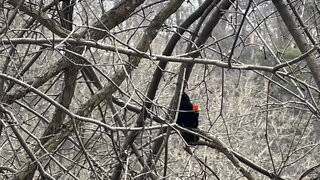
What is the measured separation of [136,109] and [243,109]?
25.6ft

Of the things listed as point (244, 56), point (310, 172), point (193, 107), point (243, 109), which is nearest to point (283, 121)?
point (243, 109)

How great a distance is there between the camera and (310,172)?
2613mm

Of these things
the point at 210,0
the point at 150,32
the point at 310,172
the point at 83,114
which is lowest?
the point at 310,172

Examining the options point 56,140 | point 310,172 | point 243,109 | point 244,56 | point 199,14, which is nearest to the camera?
point 310,172

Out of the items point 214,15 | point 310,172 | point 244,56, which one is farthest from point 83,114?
point 244,56

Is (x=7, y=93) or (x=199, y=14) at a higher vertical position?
(x=199, y=14)

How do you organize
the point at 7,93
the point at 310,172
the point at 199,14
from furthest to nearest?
1. the point at 199,14
2. the point at 7,93
3. the point at 310,172

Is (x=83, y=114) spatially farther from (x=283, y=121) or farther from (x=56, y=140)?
(x=283, y=121)

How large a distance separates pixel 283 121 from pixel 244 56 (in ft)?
10.0

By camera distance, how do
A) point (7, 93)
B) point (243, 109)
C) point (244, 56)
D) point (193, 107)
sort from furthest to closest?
point (244, 56) → point (243, 109) → point (193, 107) → point (7, 93)

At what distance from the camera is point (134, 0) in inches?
128

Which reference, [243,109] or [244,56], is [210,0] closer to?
[243,109]

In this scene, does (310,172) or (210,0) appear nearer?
(310,172)

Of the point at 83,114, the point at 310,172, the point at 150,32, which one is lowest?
the point at 310,172
